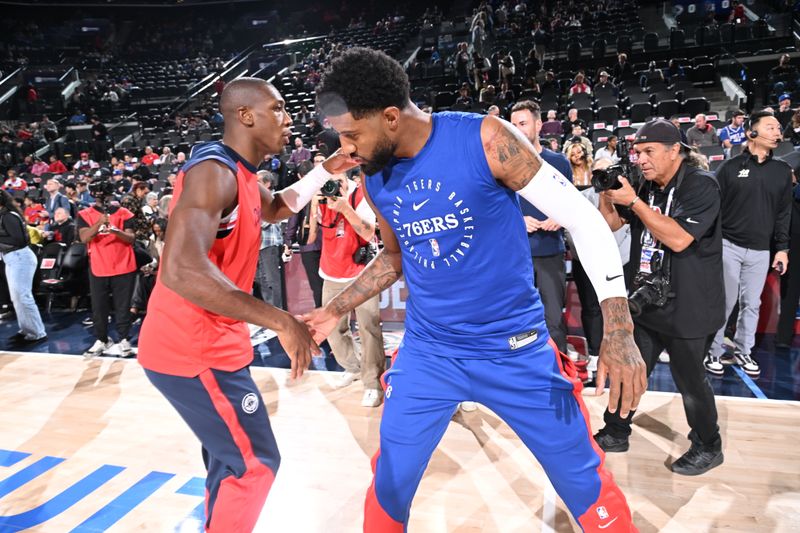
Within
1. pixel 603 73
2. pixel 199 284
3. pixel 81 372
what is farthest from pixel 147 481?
pixel 603 73

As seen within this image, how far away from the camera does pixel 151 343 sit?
2.11 metres

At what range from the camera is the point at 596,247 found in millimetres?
1675

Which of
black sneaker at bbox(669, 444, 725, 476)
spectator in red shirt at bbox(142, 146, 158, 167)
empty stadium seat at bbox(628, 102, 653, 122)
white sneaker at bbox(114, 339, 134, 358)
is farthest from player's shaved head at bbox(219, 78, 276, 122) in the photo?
spectator in red shirt at bbox(142, 146, 158, 167)

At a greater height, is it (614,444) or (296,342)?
(296,342)

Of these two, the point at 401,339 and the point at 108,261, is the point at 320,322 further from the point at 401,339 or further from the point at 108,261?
the point at 108,261

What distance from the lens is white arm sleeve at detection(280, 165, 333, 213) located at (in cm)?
293

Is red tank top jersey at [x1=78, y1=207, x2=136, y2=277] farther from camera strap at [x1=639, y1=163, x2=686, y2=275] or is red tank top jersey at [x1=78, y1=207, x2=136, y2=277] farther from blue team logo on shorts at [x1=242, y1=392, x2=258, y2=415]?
camera strap at [x1=639, y1=163, x2=686, y2=275]

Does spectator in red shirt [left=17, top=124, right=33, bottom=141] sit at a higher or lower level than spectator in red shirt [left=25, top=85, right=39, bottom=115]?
lower

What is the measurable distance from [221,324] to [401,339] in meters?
1.47

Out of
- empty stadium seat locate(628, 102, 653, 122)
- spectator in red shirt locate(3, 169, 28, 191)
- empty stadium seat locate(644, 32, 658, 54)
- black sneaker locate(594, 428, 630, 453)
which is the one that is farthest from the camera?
empty stadium seat locate(644, 32, 658, 54)

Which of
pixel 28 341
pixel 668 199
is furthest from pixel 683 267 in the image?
pixel 28 341

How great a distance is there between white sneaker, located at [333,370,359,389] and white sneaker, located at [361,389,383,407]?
0.41 meters

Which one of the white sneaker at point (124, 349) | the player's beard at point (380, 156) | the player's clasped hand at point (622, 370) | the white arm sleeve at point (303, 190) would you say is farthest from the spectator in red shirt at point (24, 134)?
the player's clasped hand at point (622, 370)

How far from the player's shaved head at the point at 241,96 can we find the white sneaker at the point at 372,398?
2.50 m
